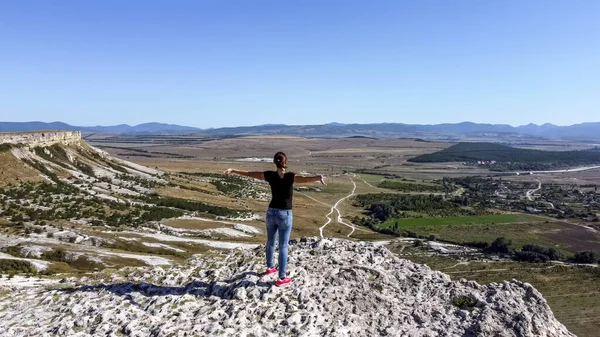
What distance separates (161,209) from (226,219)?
11.7 metres

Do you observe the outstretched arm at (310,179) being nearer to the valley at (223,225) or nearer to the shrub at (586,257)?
the valley at (223,225)

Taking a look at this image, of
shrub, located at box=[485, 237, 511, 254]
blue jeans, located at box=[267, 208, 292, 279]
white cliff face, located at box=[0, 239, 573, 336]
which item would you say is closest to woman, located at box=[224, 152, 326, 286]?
blue jeans, located at box=[267, 208, 292, 279]

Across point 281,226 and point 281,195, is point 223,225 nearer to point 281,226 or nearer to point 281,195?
point 281,226

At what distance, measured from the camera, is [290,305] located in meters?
14.7

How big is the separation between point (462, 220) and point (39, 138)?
97.9m

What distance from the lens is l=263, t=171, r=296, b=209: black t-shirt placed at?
14.1 metres

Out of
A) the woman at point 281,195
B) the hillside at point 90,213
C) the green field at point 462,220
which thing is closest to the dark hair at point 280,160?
the woman at point 281,195

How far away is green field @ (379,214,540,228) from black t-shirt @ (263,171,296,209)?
90.3 m

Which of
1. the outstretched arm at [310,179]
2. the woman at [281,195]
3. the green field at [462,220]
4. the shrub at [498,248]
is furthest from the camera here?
the green field at [462,220]

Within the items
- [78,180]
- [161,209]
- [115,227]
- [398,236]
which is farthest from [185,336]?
[398,236]

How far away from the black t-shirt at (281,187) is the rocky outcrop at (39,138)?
7696cm

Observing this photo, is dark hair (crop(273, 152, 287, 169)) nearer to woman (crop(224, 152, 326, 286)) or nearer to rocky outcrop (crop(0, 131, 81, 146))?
woman (crop(224, 152, 326, 286))

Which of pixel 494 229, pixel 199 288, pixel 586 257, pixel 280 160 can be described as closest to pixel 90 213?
pixel 199 288

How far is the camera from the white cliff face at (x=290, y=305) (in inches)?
552
